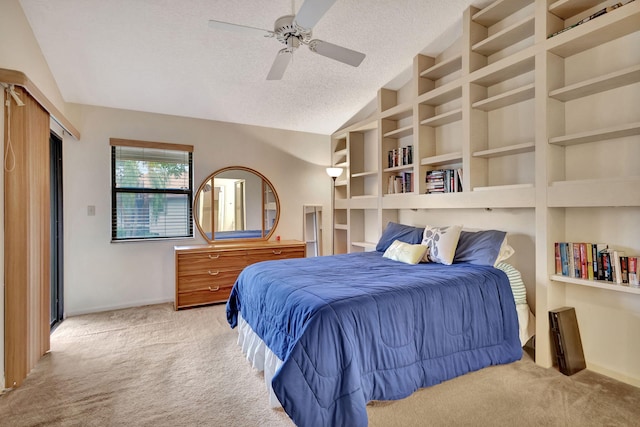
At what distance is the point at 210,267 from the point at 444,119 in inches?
123

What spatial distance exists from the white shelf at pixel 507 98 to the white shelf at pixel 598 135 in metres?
0.48

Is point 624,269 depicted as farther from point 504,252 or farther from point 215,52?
point 215,52

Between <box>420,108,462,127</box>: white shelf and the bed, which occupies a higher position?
<box>420,108,462,127</box>: white shelf

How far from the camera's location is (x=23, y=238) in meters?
2.31

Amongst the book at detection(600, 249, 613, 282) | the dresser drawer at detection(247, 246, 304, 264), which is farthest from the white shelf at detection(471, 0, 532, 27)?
the dresser drawer at detection(247, 246, 304, 264)

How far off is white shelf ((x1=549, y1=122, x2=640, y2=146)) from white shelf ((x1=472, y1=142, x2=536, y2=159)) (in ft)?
0.65

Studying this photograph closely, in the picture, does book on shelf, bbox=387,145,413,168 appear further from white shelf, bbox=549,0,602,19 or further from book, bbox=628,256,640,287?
book, bbox=628,256,640,287

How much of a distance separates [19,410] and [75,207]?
93.8 inches

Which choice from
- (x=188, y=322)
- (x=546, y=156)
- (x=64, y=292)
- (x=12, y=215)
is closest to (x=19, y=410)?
(x=12, y=215)

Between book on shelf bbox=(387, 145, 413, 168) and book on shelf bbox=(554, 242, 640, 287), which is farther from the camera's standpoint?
book on shelf bbox=(387, 145, 413, 168)

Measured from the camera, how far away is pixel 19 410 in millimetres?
1938

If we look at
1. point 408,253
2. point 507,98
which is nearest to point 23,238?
point 408,253

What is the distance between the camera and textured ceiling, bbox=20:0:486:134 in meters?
2.67

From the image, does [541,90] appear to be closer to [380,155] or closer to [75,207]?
[380,155]
